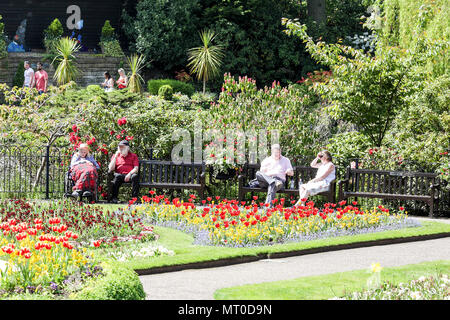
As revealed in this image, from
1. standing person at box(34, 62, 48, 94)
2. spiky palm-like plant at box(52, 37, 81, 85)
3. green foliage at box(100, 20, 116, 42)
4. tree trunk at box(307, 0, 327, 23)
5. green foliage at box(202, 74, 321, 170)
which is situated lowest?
green foliage at box(202, 74, 321, 170)

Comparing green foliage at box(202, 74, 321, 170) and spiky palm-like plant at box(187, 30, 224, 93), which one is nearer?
green foliage at box(202, 74, 321, 170)

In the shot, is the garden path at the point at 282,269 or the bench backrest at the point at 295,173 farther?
the bench backrest at the point at 295,173

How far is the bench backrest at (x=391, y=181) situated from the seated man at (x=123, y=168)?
4.13m

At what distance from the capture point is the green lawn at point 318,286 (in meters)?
6.96

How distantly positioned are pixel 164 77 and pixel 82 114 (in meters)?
14.5

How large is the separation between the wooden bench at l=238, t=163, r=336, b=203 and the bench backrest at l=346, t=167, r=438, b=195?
2.07 feet

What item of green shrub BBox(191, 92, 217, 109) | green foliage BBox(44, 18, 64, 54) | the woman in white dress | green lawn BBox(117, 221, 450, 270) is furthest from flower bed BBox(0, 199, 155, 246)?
green foliage BBox(44, 18, 64, 54)

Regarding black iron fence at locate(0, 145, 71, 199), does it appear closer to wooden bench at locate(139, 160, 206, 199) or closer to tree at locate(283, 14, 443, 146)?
wooden bench at locate(139, 160, 206, 199)

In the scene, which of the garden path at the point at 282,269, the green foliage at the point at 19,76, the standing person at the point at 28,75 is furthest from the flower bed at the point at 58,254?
the green foliage at the point at 19,76

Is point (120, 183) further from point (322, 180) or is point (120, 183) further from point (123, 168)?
point (322, 180)

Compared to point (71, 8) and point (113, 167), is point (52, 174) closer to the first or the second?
point (113, 167)

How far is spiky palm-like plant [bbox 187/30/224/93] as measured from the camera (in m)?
28.1

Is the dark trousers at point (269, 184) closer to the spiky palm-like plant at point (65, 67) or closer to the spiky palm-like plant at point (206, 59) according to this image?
the spiky palm-like plant at point (206, 59)
